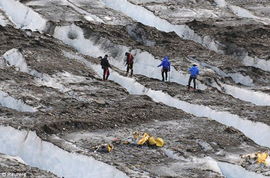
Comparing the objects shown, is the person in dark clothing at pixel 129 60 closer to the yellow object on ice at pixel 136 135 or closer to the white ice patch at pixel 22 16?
the yellow object on ice at pixel 136 135

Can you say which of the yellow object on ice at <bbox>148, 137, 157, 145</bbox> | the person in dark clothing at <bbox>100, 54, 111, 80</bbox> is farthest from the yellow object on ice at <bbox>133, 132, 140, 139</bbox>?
the person in dark clothing at <bbox>100, 54, 111, 80</bbox>

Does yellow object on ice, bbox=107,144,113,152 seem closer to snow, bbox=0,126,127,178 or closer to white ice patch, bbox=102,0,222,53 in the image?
snow, bbox=0,126,127,178

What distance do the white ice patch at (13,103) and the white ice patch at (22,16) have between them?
13217mm

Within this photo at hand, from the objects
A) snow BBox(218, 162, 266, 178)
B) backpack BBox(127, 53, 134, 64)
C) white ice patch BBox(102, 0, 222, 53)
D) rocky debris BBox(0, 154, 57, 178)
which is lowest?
rocky debris BBox(0, 154, 57, 178)

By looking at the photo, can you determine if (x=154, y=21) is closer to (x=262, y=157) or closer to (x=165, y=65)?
(x=165, y=65)

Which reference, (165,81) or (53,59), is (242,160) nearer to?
(165,81)

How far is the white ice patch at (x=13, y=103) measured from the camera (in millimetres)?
25066

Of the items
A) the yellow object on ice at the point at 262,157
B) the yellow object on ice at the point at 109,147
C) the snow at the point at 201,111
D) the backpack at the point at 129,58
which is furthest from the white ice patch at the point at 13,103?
the yellow object on ice at the point at 262,157

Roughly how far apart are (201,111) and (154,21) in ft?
55.5

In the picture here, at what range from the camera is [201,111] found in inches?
1061

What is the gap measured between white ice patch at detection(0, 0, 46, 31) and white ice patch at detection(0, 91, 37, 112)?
1322 centimetres

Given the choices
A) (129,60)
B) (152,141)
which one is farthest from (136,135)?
(129,60)

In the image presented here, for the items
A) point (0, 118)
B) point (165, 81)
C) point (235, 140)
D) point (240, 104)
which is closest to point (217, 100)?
point (240, 104)

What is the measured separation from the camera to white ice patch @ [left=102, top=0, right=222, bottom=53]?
1528 inches
